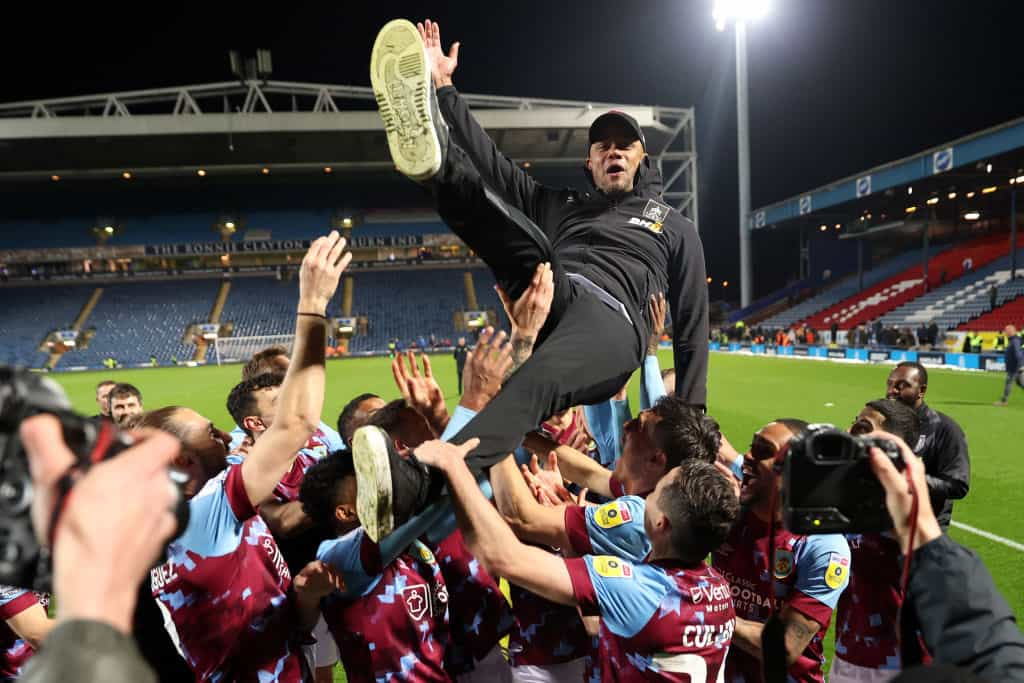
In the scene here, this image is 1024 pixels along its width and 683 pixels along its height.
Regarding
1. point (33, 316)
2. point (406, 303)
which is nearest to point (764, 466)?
point (406, 303)

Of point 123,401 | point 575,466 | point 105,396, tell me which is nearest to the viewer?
point 575,466

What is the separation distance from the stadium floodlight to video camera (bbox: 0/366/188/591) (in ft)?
108

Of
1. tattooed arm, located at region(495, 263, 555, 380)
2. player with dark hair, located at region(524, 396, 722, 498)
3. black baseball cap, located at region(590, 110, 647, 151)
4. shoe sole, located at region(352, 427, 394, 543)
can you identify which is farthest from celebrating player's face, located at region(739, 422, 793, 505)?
black baseball cap, located at region(590, 110, 647, 151)

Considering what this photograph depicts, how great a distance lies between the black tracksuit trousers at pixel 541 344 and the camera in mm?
1916

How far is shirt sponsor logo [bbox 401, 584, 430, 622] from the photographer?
75.0 inches

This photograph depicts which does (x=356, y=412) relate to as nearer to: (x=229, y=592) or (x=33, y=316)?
(x=229, y=592)

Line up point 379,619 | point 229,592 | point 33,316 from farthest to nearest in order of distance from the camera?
point 33,316, point 379,619, point 229,592

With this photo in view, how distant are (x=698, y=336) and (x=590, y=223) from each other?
2.54 feet

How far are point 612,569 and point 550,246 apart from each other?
1166 millimetres

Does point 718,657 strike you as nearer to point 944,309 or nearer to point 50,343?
point 944,309

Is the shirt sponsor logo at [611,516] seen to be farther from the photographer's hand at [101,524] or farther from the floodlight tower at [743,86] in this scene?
the floodlight tower at [743,86]

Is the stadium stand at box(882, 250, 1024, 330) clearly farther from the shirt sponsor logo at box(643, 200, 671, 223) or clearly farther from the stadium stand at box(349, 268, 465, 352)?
the shirt sponsor logo at box(643, 200, 671, 223)

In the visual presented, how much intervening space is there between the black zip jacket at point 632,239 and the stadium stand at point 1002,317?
22.5 metres

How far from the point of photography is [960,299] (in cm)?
2470
